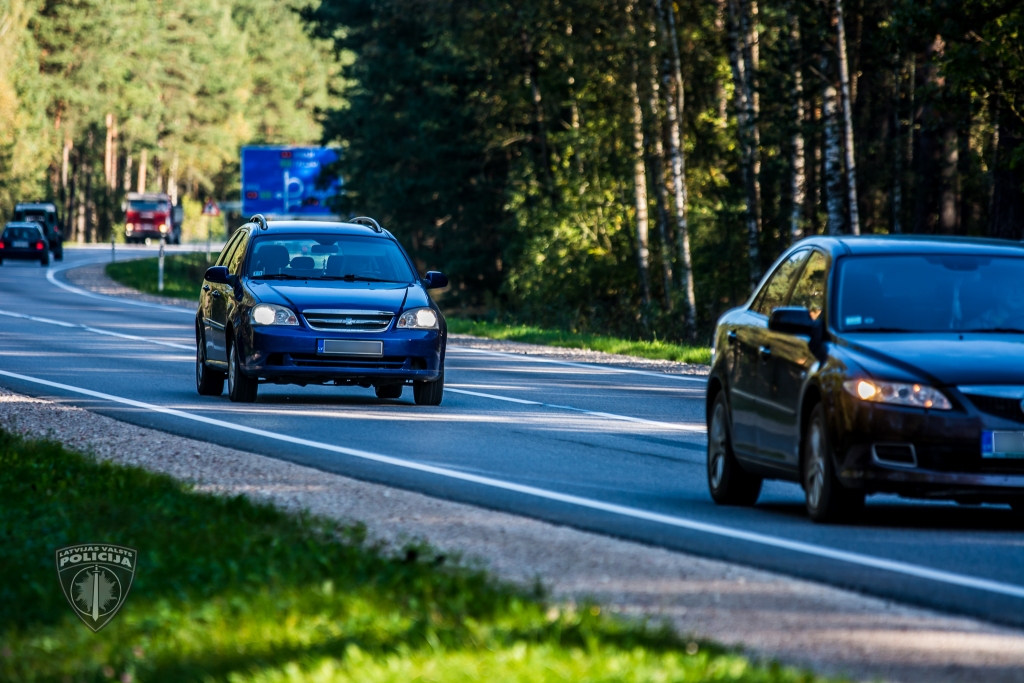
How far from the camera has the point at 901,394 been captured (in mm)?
8875

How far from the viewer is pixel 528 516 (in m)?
9.30

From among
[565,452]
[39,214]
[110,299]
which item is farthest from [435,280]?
[39,214]

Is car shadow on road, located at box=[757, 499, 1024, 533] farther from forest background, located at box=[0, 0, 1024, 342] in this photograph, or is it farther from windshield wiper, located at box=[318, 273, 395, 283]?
forest background, located at box=[0, 0, 1024, 342]

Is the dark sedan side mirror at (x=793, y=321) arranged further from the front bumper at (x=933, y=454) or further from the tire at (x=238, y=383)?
the tire at (x=238, y=383)

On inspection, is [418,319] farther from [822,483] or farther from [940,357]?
[940,357]

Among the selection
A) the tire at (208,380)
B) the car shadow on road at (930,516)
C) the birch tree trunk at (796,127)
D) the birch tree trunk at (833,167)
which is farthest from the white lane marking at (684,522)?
the birch tree trunk at (796,127)

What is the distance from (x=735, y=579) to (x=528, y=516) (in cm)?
209

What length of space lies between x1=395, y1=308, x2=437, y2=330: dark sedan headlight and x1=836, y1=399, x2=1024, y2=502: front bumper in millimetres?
8030

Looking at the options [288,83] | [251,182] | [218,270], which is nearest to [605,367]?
[218,270]

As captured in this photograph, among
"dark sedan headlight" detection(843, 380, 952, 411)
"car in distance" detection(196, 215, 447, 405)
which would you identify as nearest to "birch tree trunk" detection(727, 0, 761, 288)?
"car in distance" detection(196, 215, 447, 405)

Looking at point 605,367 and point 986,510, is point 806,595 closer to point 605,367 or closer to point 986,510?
point 986,510

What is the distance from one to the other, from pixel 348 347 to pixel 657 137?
24.1 meters

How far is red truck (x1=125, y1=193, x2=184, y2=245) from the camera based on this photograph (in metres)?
96.0

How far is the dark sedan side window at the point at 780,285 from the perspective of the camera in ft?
34.7
